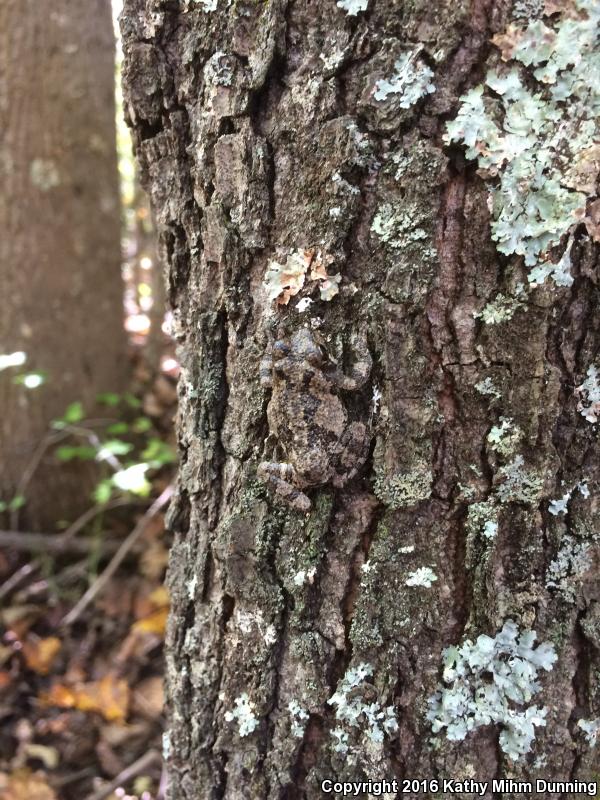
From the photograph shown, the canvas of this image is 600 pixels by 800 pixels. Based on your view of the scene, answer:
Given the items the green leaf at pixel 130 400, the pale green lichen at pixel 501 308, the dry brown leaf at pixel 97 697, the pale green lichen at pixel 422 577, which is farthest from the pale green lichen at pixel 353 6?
the green leaf at pixel 130 400

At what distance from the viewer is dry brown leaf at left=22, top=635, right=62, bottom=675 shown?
2643 millimetres

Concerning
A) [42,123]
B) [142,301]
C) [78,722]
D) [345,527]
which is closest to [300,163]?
[345,527]

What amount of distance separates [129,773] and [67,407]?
1.84 metres

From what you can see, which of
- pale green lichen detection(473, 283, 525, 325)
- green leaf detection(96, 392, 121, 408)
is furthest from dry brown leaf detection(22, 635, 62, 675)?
pale green lichen detection(473, 283, 525, 325)

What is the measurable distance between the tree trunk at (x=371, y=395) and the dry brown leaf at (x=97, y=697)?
5.12ft

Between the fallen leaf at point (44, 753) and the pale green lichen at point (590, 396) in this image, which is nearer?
the pale green lichen at point (590, 396)

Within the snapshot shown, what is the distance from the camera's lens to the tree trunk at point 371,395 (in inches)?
35.1

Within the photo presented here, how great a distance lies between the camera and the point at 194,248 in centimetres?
108

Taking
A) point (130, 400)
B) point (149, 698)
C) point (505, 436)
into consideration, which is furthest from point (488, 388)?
point (130, 400)

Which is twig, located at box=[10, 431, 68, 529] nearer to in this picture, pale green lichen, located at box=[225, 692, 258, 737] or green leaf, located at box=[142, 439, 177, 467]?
green leaf, located at box=[142, 439, 177, 467]

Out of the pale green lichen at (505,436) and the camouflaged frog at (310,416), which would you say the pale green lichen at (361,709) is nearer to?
the camouflaged frog at (310,416)

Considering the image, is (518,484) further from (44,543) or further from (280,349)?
(44,543)

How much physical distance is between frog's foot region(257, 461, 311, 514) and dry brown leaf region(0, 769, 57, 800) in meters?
1.89

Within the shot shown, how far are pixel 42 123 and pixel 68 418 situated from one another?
4.93 feet
